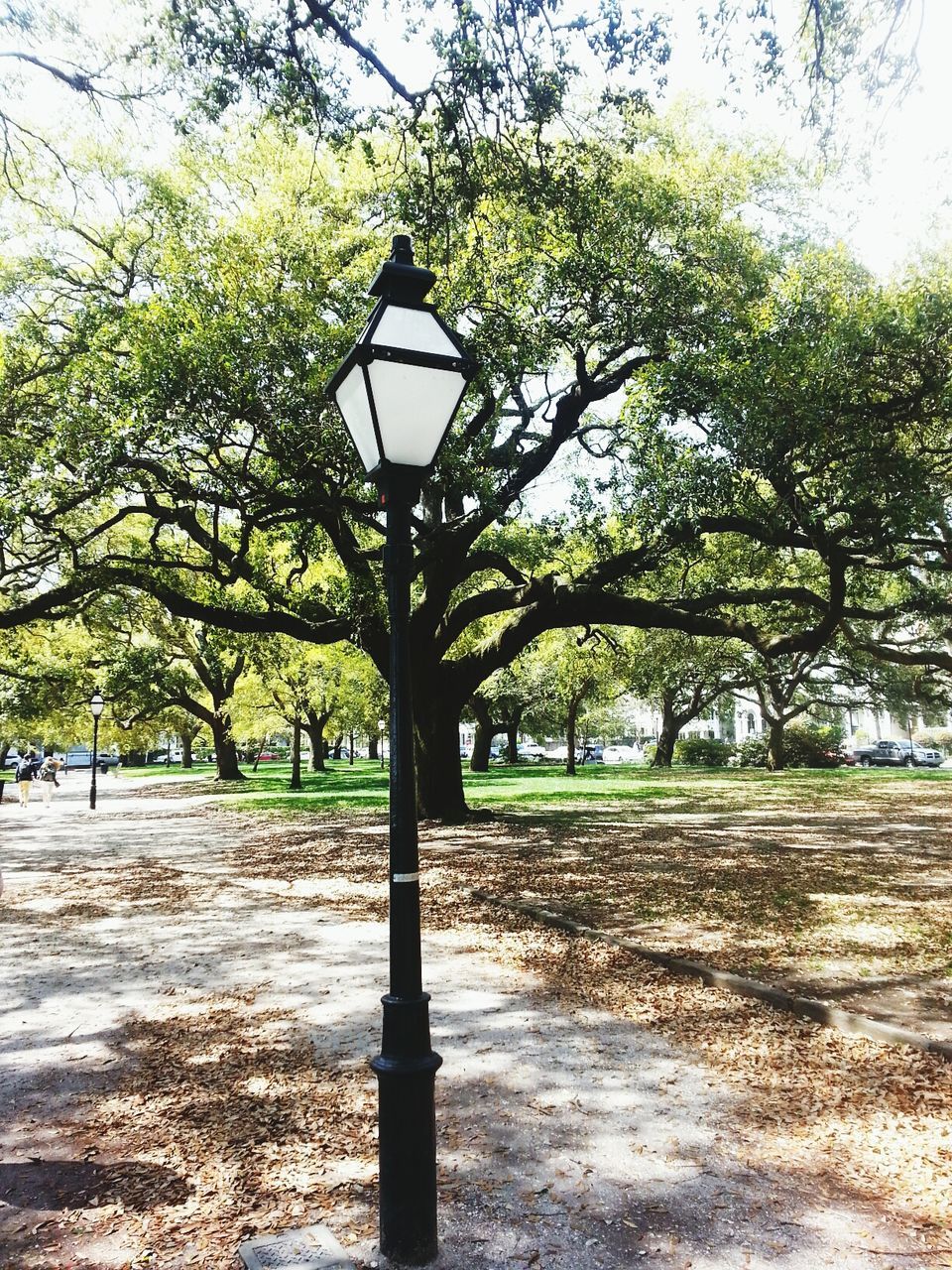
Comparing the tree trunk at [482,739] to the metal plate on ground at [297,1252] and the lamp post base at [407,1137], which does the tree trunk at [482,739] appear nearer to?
the lamp post base at [407,1137]

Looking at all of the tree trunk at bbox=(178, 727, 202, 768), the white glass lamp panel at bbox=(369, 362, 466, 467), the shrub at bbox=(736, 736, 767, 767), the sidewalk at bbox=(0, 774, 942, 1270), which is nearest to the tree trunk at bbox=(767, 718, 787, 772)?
the shrub at bbox=(736, 736, 767, 767)

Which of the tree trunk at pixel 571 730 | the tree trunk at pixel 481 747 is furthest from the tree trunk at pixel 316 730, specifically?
the tree trunk at pixel 571 730

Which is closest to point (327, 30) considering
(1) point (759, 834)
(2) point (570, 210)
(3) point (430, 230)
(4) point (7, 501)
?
(3) point (430, 230)

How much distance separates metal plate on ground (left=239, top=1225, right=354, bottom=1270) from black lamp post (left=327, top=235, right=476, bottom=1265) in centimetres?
21

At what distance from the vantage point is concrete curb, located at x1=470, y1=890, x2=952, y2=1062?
4895 millimetres

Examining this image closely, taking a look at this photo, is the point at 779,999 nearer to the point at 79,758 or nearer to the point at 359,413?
the point at 359,413

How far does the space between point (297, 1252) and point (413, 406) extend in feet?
10.3

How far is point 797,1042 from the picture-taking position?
5035mm

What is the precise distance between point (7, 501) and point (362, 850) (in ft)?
25.8

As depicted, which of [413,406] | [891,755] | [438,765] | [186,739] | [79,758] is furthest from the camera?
[79,758]

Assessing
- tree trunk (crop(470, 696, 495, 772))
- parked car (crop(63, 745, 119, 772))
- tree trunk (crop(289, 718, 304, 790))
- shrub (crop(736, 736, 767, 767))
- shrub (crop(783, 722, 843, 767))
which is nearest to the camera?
tree trunk (crop(289, 718, 304, 790))

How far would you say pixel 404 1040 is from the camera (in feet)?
10.4

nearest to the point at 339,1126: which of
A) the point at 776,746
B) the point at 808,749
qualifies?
the point at 776,746

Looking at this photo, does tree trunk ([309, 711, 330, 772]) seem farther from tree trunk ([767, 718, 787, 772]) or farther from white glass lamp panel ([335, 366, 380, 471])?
white glass lamp panel ([335, 366, 380, 471])
